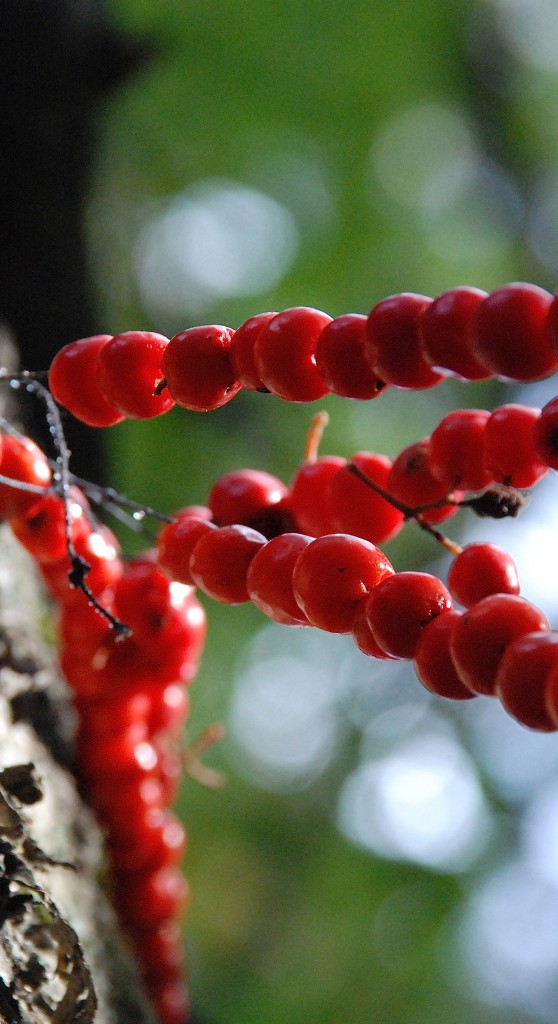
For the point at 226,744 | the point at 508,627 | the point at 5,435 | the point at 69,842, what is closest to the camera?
the point at 508,627

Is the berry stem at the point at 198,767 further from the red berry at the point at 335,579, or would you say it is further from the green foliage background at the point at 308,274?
the green foliage background at the point at 308,274

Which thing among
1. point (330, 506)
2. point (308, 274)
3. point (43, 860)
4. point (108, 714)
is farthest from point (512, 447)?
point (308, 274)

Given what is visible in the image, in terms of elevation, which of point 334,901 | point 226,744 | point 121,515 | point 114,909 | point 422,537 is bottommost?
point 334,901

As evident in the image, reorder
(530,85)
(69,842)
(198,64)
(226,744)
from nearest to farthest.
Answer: (69,842) < (198,64) < (530,85) < (226,744)

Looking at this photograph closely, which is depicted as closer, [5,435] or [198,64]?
[5,435]

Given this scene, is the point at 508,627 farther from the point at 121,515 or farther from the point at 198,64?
the point at 198,64

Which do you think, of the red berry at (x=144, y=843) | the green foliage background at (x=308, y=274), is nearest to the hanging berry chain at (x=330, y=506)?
the red berry at (x=144, y=843)

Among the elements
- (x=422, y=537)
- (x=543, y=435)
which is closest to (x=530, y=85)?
(x=422, y=537)
